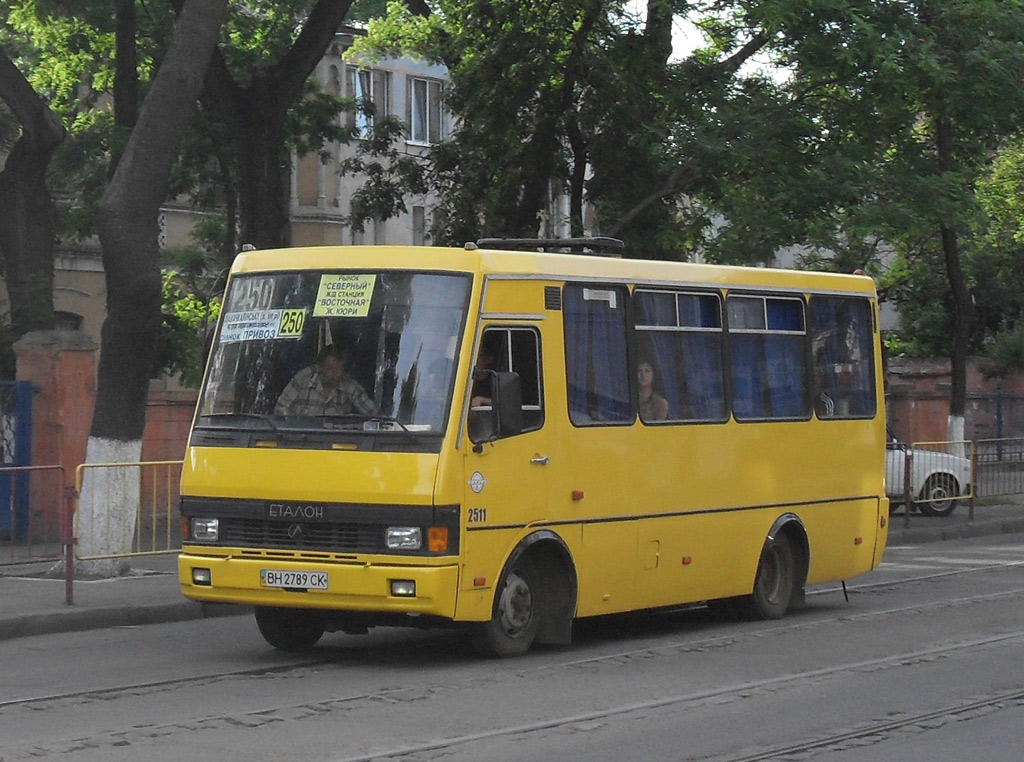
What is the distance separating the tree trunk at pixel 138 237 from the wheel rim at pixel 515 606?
5.46 metres

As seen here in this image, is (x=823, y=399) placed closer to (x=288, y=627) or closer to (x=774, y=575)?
(x=774, y=575)

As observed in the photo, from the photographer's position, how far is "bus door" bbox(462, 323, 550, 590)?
1120 centimetres

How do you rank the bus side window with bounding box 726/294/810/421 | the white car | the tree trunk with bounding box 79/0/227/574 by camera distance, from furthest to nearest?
1. the white car
2. the tree trunk with bounding box 79/0/227/574
3. the bus side window with bounding box 726/294/810/421

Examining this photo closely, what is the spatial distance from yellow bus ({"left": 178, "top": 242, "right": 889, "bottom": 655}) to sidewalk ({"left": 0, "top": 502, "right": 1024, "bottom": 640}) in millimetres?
2267

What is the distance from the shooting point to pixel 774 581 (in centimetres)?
1475

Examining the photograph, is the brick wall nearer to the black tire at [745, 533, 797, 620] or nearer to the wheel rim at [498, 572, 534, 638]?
the black tire at [745, 533, 797, 620]

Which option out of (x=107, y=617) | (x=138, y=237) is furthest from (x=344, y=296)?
(x=138, y=237)

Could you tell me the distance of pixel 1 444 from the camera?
20125 mm

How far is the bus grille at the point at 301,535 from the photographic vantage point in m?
11.0

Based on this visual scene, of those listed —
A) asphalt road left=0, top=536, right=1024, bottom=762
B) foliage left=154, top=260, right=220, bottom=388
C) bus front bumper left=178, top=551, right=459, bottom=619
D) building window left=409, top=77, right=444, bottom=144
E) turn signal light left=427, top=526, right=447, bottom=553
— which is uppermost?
building window left=409, top=77, right=444, bottom=144

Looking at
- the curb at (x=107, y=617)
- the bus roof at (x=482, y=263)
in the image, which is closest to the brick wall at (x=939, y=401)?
the bus roof at (x=482, y=263)

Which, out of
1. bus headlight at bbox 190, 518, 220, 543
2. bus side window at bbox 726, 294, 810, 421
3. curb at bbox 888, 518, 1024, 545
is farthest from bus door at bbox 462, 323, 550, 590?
Answer: curb at bbox 888, 518, 1024, 545

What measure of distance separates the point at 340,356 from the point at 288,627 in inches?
80.1

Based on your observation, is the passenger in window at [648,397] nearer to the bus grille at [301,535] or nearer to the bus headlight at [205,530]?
the bus grille at [301,535]
